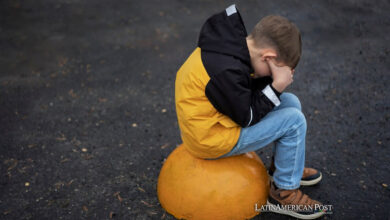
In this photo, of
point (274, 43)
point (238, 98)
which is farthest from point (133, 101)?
point (274, 43)

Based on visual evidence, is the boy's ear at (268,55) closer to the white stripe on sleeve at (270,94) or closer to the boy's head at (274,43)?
the boy's head at (274,43)

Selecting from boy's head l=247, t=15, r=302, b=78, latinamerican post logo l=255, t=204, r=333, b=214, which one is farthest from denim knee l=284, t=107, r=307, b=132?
latinamerican post logo l=255, t=204, r=333, b=214

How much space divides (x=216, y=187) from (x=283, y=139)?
0.68 metres

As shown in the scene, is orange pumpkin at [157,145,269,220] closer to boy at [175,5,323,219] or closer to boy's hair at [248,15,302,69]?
boy at [175,5,323,219]

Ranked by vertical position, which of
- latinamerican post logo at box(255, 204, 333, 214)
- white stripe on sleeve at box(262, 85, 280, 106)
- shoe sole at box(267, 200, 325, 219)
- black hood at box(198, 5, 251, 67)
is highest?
black hood at box(198, 5, 251, 67)

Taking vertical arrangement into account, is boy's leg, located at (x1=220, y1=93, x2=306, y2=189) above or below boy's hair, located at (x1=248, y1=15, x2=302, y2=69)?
below

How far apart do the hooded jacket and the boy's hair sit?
14 centimetres

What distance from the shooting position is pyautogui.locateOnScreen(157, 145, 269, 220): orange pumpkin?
3.07 meters

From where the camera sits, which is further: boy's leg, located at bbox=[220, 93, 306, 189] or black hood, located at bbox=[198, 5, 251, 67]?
boy's leg, located at bbox=[220, 93, 306, 189]

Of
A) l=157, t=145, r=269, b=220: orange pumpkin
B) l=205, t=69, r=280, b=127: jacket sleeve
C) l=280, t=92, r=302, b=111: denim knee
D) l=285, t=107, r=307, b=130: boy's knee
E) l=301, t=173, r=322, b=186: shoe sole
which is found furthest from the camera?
l=301, t=173, r=322, b=186: shoe sole

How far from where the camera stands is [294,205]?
325 centimetres

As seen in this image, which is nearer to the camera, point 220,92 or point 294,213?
point 220,92

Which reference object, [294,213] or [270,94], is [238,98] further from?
[294,213]

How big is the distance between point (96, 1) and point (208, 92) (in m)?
6.81
